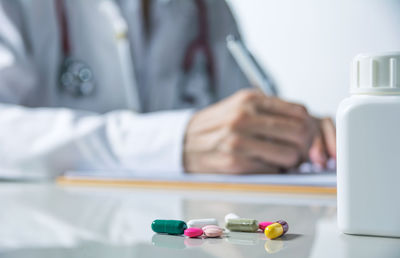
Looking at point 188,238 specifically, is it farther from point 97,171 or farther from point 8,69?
point 8,69

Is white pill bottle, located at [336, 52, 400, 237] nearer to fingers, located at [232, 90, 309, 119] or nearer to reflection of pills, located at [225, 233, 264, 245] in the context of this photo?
reflection of pills, located at [225, 233, 264, 245]

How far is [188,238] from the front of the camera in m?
0.32

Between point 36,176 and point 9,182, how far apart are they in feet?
0.15

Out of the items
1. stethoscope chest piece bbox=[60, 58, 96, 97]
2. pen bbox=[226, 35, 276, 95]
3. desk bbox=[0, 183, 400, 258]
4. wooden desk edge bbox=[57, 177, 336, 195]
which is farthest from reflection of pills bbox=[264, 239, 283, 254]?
stethoscope chest piece bbox=[60, 58, 96, 97]

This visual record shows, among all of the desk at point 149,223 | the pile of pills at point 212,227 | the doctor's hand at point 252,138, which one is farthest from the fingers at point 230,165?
the pile of pills at point 212,227

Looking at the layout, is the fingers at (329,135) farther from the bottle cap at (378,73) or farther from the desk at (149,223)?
the bottle cap at (378,73)

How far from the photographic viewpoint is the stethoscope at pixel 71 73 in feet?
3.71

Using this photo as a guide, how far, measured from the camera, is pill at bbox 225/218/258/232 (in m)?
0.33

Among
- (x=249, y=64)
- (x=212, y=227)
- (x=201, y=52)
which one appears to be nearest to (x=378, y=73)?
(x=212, y=227)

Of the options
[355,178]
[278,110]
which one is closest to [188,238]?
[355,178]

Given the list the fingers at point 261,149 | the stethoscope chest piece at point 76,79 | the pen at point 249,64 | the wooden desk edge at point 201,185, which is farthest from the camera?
the stethoscope chest piece at point 76,79

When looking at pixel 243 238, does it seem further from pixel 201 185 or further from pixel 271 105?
pixel 271 105

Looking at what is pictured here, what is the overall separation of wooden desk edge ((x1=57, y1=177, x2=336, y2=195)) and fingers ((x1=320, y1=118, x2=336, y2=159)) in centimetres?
36

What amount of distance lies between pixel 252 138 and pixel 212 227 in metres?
0.40
